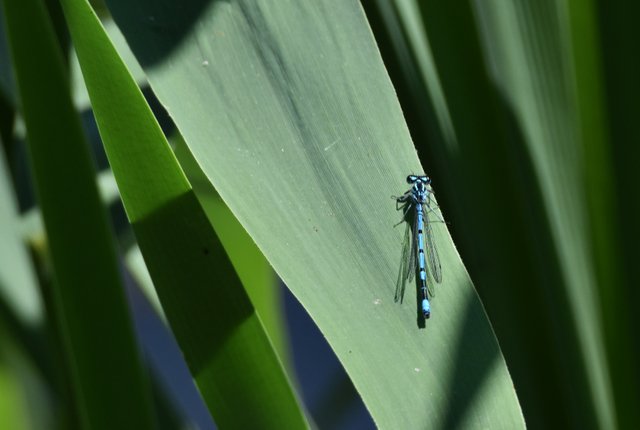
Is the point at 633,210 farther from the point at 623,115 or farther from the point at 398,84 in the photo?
the point at 398,84

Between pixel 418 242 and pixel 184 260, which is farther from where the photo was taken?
pixel 418 242

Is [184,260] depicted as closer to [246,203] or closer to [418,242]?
[246,203]

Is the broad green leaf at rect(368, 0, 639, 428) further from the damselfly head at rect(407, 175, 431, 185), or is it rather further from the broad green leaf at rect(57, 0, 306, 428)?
the broad green leaf at rect(57, 0, 306, 428)

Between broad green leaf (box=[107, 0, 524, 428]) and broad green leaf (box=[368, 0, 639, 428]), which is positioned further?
broad green leaf (box=[368, 0, 639, 428])

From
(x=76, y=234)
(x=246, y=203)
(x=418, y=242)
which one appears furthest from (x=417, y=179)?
(x=76, y=234)

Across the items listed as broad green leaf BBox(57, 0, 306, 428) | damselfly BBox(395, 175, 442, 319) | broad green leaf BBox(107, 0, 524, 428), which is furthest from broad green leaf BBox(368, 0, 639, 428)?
broad green leaf BBox(57, 0, 306, 428)

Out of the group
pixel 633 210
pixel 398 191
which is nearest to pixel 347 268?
pixel 398 191
